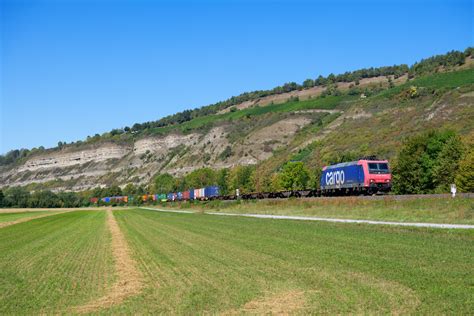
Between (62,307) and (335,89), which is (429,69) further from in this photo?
(62,307)

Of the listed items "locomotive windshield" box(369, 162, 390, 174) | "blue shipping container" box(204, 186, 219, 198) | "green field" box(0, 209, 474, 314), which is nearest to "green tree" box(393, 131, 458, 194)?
"locomotive windshield" box(369, 162, 390, 174)

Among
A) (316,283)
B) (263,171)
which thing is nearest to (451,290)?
(316,283)

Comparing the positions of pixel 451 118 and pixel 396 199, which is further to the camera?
pixel 451 118

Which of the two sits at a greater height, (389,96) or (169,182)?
(389,96)

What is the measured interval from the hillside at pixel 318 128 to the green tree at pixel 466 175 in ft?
34.1

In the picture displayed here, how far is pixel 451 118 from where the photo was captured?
80000 millimetres

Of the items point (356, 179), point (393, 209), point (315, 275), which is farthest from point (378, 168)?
point (315, 275)

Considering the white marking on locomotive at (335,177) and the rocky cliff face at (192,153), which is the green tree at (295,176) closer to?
the white marking on locomotive at (335,177)

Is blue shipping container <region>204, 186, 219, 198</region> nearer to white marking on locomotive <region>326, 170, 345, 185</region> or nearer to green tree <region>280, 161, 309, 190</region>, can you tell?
green tree <region>280, 161, 309, 190</region>

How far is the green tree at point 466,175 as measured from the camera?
50688 millimetres

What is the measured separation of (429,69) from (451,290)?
15023 cm

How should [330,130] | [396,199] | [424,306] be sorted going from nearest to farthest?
1. [424,306]
2. [396,199]
3. [330,130]

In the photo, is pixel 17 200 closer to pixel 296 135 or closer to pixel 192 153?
pixel 192 153

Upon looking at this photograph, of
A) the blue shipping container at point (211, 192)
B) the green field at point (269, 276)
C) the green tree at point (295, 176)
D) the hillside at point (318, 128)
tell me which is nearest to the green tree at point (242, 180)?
the hillside at point (318, 128)
